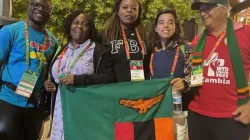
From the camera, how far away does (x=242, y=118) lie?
2.97 metres

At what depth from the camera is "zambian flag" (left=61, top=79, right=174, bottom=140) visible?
333cm

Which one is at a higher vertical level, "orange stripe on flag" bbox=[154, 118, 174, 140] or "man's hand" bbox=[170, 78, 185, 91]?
"man's hand" bbox=[170, 78, 185, 91]

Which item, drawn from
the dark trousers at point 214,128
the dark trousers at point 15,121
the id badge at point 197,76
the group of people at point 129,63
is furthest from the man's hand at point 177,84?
the dark trousers at point 15,121

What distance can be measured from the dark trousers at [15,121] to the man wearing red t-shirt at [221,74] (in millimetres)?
1850

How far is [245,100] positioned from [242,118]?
17cm

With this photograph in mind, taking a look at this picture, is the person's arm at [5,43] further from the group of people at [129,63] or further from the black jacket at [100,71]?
the black jacket at [100,71]

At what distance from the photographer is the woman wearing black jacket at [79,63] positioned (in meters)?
3.29

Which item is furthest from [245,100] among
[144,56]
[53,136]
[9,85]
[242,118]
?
[9,85]

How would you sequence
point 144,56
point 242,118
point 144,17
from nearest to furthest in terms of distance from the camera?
point 242,118, point 144,56, point 144,17

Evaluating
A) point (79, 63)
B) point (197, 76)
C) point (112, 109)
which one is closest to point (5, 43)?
point (79, 63)

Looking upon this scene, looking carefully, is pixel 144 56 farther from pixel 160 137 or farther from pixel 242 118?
pixel 242 118

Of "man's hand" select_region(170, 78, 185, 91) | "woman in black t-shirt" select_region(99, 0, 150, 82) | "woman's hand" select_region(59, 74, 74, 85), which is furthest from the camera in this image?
"woman in black t-shirt" select_region(99, 0, 150, 82)

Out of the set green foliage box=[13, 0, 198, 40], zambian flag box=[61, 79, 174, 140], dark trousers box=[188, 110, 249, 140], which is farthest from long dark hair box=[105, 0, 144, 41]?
green foliage box=[13, 0, 198, 40]

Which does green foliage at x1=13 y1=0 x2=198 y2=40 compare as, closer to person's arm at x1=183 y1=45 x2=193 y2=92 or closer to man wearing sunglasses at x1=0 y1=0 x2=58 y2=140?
man wearing sunglasses at x1=0 y1=0 x2=58 y2=140
